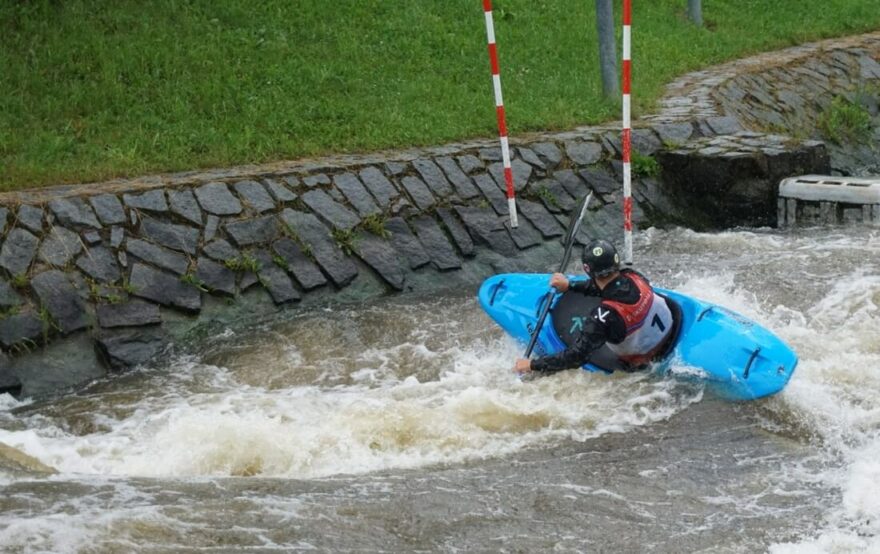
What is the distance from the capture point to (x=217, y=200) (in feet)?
27.1

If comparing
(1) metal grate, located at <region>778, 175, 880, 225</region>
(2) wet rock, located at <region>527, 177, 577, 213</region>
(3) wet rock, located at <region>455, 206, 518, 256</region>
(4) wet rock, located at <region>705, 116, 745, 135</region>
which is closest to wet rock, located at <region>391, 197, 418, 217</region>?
(3) wet rock, located at <region>455, 206, 518, 256</region>

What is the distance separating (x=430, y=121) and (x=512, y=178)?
112cm

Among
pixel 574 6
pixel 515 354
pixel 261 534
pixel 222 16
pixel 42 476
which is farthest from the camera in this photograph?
pixel 574 6

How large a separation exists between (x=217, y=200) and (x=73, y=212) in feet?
3.43

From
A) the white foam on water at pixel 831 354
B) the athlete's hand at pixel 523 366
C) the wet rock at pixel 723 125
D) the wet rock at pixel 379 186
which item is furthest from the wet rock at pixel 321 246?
the wet rock at pixel 723 125

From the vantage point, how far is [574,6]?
46.0 feet

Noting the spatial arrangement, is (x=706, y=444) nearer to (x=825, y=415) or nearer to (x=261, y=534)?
(x=825, y=415)

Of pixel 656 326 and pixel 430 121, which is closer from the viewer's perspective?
pixel 656 326

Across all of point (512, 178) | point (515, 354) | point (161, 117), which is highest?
point (161, 117)

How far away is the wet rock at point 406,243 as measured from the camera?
28.7 feet

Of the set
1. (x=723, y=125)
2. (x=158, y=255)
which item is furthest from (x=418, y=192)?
(x=723, y=125)

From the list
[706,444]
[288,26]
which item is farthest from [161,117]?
[706,444]

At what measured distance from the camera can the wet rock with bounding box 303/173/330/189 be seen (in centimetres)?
870

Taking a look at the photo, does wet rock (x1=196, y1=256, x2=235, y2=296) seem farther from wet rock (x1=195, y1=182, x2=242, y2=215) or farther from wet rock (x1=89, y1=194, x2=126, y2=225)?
wet rock (x1=89, y1=194, x2=126, y2=225)
